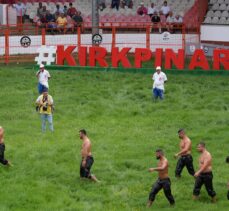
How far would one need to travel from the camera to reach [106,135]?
3117cm

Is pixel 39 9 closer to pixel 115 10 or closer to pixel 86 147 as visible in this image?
pixel 115 10

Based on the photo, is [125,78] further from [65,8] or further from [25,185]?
[25,185]

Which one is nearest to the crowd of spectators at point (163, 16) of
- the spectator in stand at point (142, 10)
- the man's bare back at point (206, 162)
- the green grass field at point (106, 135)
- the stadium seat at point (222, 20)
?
the spectator in stand at point (142, 10)

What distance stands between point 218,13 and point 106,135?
22.1 metres

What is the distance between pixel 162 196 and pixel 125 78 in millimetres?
17869

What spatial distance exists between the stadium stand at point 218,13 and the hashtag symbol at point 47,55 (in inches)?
392

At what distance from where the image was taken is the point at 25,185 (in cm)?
2550

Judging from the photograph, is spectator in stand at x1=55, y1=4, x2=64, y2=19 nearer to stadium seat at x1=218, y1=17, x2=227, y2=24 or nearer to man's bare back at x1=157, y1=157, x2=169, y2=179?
stadium seat at x1=218, y1=17, x2=227, y2=24

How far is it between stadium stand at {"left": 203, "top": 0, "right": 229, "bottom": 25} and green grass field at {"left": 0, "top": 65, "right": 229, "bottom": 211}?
8.56 m

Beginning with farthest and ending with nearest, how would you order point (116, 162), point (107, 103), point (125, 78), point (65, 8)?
point (65, 8)
point (125, 78)
point (107, 103)
point (116, 162)

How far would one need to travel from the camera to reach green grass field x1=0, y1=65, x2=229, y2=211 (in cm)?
2462

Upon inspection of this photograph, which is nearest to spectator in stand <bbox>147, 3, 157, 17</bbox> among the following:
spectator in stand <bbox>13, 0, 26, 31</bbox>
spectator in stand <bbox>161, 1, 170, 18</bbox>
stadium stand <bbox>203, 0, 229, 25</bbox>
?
spectator in stand <bbox>161, 1, 170, 18</bbox>

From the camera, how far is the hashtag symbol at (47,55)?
45.8 metres

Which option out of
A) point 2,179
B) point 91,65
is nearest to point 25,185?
point 2,179
